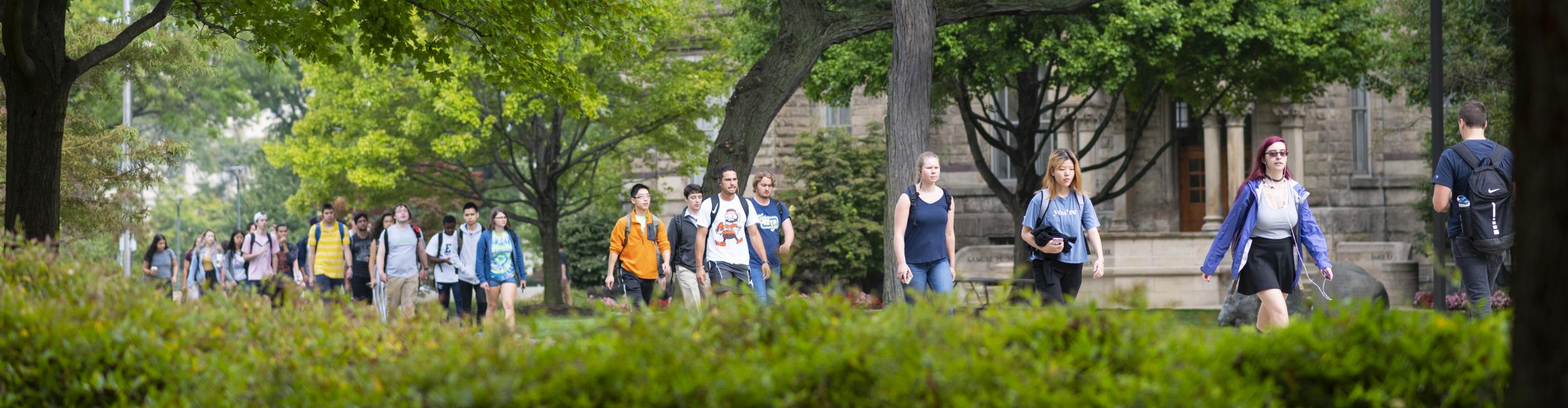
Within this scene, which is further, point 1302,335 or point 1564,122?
point 1302,335

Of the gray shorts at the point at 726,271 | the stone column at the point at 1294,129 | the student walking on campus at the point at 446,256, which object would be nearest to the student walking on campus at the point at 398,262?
the student walking on campus at the point at 446,256

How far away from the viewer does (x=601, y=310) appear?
4.21 meters

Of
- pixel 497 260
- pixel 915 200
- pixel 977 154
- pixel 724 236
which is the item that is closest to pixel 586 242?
pixel 977 154

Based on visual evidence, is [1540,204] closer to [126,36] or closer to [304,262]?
[126,36]

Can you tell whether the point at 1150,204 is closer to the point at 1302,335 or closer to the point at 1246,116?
the point at 1246,116

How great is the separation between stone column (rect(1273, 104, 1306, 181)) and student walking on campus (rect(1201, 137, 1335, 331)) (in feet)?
72.2

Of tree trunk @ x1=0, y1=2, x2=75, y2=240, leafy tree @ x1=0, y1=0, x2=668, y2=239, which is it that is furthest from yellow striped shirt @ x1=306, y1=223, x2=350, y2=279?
tree trunk @ x1=0, y1=2, x2=75, y2=240

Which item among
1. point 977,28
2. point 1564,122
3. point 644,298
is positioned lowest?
point 644,298

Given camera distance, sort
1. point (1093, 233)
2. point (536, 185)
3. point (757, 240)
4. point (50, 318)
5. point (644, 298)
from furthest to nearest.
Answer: point (536, 185), point (644, 298), point (757, 240), point (1093, 233), point (50, 318)

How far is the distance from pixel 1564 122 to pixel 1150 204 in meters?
29.5

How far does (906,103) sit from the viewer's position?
1343 cm

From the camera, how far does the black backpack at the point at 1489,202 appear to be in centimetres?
911

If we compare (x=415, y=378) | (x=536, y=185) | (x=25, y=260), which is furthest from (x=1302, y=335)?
(x=536, y=185)

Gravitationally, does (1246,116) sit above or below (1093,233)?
above
